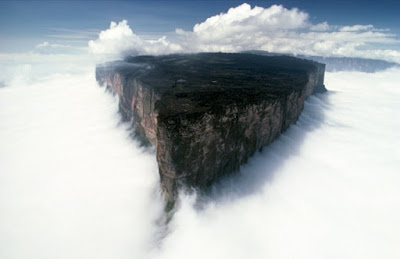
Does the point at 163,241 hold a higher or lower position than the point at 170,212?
lower

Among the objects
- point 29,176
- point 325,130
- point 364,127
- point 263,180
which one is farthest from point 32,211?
point 364,127

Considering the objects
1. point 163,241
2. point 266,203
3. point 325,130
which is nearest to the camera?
point 163,241

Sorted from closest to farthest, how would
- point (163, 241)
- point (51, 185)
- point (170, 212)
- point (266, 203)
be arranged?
1. point (163, 241)
2. point (170, 212)
3. point (266, 203)
4. point (51, 185)

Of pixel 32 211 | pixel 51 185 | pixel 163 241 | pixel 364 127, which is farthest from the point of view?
pixel 364 127

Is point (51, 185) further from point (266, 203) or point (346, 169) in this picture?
point (346, 169)

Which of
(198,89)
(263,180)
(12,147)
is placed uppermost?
(198,89)

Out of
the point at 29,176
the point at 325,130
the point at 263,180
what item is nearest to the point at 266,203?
the point at 263,180

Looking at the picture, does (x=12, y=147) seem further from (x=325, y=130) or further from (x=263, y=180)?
(x=325, y=130)

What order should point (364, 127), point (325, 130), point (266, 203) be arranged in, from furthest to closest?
point (364, 127), point (325, 130), point (266, 203)

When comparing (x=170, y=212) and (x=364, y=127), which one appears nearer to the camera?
(x=170, y=212)
